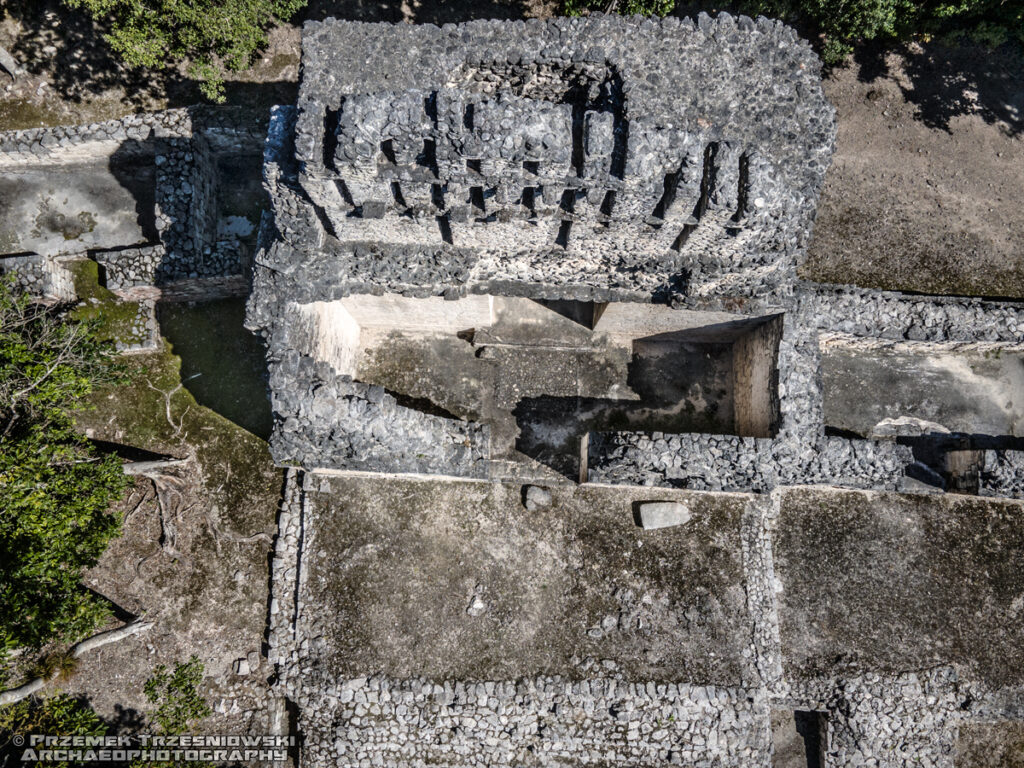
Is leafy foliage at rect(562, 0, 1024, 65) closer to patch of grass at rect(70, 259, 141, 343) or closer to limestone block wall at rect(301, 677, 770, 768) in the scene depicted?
patch of grass at rect(70, 259, 141, 343)

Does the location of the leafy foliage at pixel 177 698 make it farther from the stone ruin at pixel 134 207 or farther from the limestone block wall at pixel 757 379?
the limestone block wall at pixel 757 379

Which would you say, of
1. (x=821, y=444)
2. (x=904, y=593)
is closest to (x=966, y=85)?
(x=821, y=444)

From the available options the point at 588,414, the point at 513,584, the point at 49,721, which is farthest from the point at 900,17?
the point at 49,721

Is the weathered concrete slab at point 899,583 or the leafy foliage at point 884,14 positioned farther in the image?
the leafy foliage at point 884,14

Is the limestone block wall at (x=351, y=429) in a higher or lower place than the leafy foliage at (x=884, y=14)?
lower

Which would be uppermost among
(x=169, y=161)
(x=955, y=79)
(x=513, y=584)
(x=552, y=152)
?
(x=955, y=79)

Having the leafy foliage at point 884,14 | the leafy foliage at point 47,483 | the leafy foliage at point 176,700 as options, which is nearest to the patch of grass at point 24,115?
the leafy foliage at point 47,483

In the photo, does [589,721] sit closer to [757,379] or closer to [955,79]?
[757,379]
